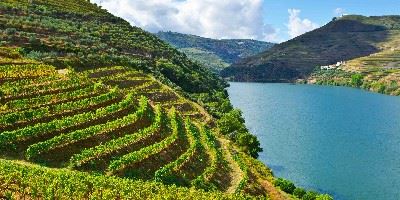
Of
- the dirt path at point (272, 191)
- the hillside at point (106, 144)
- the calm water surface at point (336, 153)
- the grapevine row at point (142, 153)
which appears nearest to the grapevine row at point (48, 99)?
the hillside at point (106, 144)

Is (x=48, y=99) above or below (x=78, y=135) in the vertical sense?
above

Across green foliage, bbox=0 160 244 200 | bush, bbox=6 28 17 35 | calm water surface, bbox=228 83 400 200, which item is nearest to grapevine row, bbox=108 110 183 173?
green foliage, bbox=0 160 244 200

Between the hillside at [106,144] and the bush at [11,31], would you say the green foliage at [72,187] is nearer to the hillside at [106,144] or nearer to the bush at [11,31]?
the hillside at [106,144]

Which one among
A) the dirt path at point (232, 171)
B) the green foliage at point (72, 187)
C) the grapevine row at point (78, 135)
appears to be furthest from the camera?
the dirt path at point (232, 171)

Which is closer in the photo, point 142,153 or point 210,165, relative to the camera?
point 142,153

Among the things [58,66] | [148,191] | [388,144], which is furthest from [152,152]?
[388,144]

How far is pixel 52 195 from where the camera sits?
47000mm

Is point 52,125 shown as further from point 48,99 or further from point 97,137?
point 48,99

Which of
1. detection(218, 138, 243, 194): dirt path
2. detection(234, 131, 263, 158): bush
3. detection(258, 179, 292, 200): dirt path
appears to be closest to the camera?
detection(218, 138, 243, 194): dirt path

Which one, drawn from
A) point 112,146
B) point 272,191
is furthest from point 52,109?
point 272,191

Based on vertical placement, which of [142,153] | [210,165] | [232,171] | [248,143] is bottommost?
[248,143]

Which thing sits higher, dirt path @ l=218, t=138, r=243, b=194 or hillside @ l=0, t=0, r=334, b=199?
hillside @ l=0, t=0, r=334, b=199

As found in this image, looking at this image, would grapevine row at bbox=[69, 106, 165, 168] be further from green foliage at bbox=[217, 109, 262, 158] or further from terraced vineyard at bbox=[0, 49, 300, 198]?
green foliage at bbox=[217, 109, 262, 158]

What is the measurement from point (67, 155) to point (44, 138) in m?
4.34
